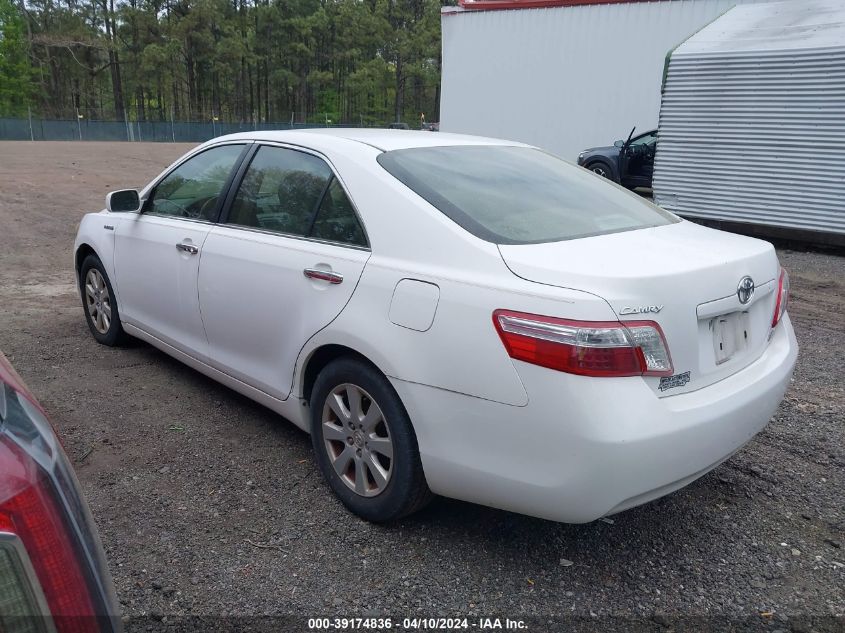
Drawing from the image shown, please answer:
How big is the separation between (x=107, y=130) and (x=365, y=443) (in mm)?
53575

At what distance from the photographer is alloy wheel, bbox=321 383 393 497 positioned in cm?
282

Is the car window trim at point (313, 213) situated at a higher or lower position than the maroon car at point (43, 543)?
higher

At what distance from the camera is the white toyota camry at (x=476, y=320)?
227 cm

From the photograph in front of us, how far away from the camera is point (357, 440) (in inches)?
115

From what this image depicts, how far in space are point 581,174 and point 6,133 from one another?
171ft

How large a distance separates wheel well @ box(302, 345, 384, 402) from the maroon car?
1.59 m

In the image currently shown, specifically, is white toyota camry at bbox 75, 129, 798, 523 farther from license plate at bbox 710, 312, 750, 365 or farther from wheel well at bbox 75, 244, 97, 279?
wheel well at bbox 75, 244, 97, 279

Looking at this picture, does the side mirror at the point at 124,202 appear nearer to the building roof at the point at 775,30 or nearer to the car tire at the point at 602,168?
the building roof at the point at 775,30

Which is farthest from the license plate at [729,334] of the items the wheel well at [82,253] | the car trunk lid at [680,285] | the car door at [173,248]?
the wheel well at [82,253]

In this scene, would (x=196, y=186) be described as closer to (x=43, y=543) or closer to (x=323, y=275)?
(x=323, y=275)

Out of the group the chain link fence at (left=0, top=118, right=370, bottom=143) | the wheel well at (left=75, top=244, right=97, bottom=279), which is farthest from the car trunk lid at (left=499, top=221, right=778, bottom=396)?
the chain link fence at (left=0, top=118, right=370, bottom=143)

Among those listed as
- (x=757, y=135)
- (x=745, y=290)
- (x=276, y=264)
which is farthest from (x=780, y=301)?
(x=757, y=135)

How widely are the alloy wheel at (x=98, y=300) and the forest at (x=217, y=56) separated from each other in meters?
57.5

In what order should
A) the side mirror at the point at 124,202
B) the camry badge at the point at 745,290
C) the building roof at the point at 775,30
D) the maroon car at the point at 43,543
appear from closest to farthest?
1. the maroon car at the point at 43,543
2. the camry badge at the point at 745,290
3. the side mirror at the point at 124,202
4. the building roof at the point at 775,30
